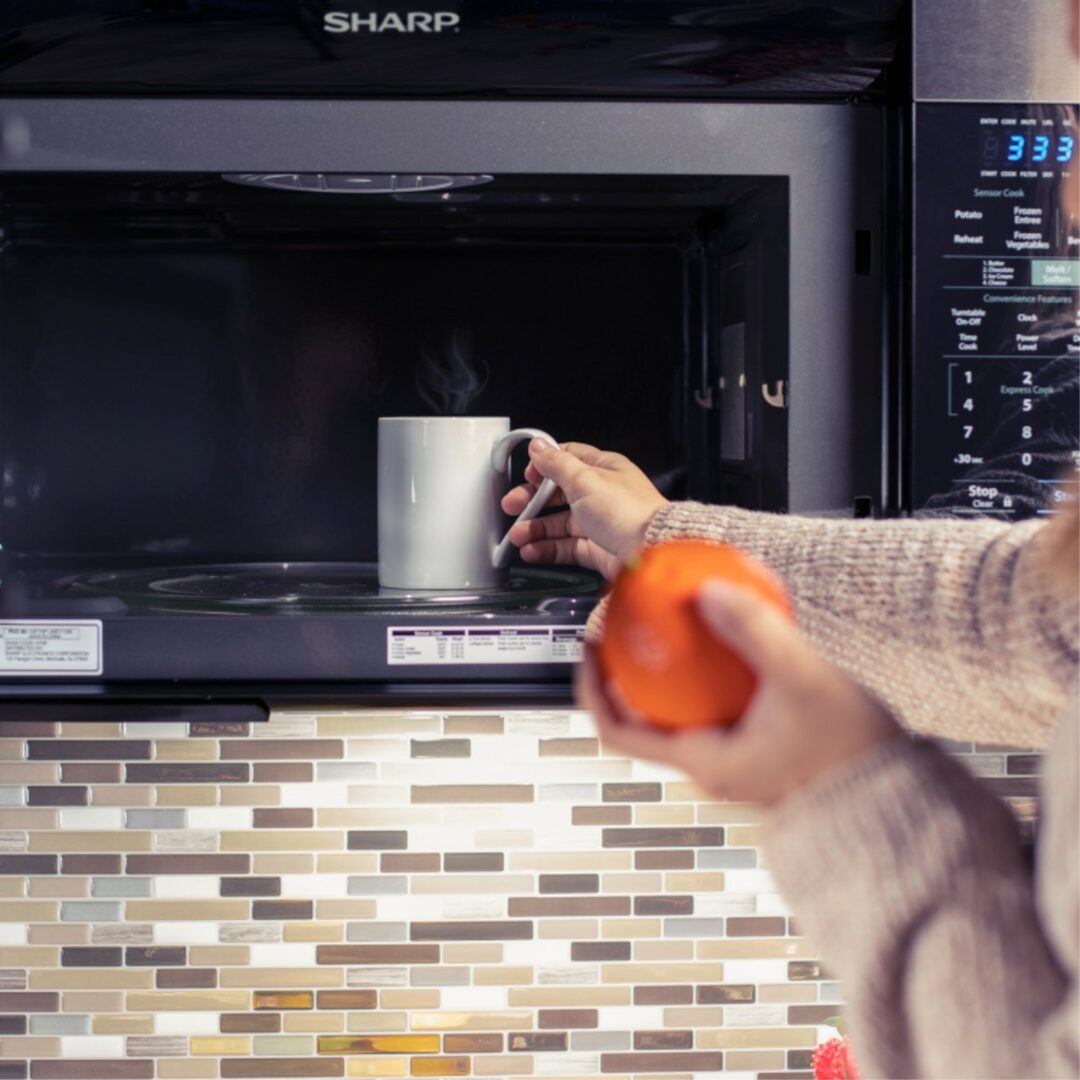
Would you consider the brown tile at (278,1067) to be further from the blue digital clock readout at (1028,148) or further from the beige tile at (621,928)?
the blue digital clock readout at (1028,148)

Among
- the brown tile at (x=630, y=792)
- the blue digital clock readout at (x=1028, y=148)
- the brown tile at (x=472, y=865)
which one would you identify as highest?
the blue digital clock readout at (x=1028, y=148)

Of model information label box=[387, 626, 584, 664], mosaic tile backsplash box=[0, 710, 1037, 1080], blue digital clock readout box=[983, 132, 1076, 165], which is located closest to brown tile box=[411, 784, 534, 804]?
mosaic tile backsplash box=[0, 710, 1037, 1080]

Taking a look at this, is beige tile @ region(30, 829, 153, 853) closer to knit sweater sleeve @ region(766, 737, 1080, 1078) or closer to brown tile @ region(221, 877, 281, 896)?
brown tile @ region(221, 877, 281, 896)

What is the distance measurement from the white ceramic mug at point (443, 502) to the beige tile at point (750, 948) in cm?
49

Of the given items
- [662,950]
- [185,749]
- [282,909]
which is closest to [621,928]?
[662,950]

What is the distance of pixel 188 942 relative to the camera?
1149mm

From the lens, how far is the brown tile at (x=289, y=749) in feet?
3.72

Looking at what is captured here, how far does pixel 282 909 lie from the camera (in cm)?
115

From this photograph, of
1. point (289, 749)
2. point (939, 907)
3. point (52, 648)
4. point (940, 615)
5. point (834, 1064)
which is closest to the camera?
point (939, 907)

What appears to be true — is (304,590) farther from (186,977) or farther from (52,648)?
(186,977)

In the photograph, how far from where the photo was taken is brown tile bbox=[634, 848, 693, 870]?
1.16 m

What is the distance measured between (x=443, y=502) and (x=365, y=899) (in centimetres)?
47

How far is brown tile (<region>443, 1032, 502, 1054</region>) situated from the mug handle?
512 mm

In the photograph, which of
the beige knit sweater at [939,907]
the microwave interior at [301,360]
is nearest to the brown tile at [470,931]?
the microwave interior at [301,360]
